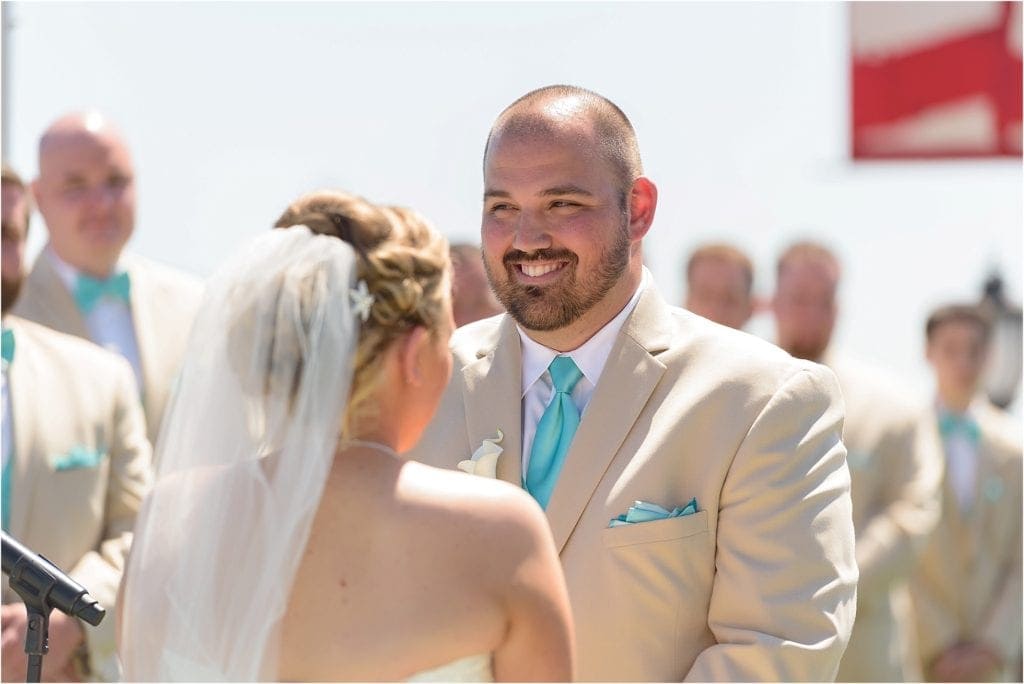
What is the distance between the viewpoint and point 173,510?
11.4 ft

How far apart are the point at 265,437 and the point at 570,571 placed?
1.27 meters

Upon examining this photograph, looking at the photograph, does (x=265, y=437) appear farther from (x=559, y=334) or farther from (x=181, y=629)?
(x=559, y=334)

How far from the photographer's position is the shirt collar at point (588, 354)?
476cm

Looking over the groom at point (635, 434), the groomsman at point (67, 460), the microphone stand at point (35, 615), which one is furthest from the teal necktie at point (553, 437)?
the groomsman at point (67, 460)

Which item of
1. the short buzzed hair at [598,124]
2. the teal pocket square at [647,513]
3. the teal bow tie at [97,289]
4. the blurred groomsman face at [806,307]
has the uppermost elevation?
the short buzzed hair at [598,124]

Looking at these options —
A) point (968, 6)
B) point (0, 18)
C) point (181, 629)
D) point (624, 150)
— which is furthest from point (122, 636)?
point (968, 6)

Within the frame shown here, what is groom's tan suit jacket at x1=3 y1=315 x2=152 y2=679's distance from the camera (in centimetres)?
608

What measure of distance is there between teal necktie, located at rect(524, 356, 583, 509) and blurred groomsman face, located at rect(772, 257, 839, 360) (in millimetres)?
4342

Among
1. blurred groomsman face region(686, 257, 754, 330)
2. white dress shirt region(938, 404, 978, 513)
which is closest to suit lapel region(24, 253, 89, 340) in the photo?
blurred groomsman face region(686, 257, 754, 330)

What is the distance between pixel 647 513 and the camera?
4469mm

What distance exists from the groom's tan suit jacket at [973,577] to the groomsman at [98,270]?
505 cm

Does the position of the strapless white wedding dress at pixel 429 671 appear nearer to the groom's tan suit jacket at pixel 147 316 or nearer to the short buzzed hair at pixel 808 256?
the groom's tan suit jacket at pixel 147 316

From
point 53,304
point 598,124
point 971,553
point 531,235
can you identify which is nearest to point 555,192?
point 531,235

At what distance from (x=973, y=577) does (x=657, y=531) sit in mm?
6558
